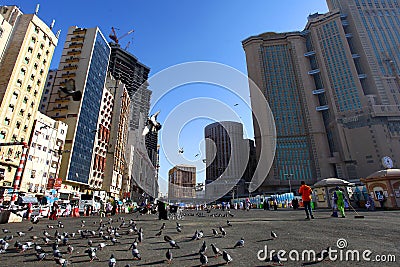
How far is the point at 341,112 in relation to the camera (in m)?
86.1

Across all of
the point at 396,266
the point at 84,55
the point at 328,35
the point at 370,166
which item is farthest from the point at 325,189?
the point at 328,35

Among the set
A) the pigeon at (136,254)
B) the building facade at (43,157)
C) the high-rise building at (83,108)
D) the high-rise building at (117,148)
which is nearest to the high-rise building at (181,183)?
the pigeon at (136,254)

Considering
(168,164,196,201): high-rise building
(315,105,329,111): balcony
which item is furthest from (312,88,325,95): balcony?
(168,164,196,201): high-rise building

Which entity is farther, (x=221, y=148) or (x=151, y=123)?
(x=221, y=148)

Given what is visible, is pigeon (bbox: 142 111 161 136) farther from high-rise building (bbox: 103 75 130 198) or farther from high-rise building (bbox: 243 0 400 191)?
high-rise building (bbox: 243 0 400 191)

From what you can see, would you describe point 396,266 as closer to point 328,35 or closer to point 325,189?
point 325,189

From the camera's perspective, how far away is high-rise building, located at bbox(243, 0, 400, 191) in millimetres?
77875

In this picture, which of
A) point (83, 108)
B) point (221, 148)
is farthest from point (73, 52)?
point (221, 148)

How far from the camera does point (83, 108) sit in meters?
55.1

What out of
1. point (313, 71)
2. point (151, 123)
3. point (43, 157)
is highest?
point (313, 71)

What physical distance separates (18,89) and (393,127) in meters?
107

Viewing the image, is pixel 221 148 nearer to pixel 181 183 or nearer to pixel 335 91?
pixel 181 183

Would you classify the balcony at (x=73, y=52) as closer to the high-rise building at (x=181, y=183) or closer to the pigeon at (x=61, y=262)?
the high-rise building at (x=181, y=183)

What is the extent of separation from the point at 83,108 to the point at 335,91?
92.6 meters
